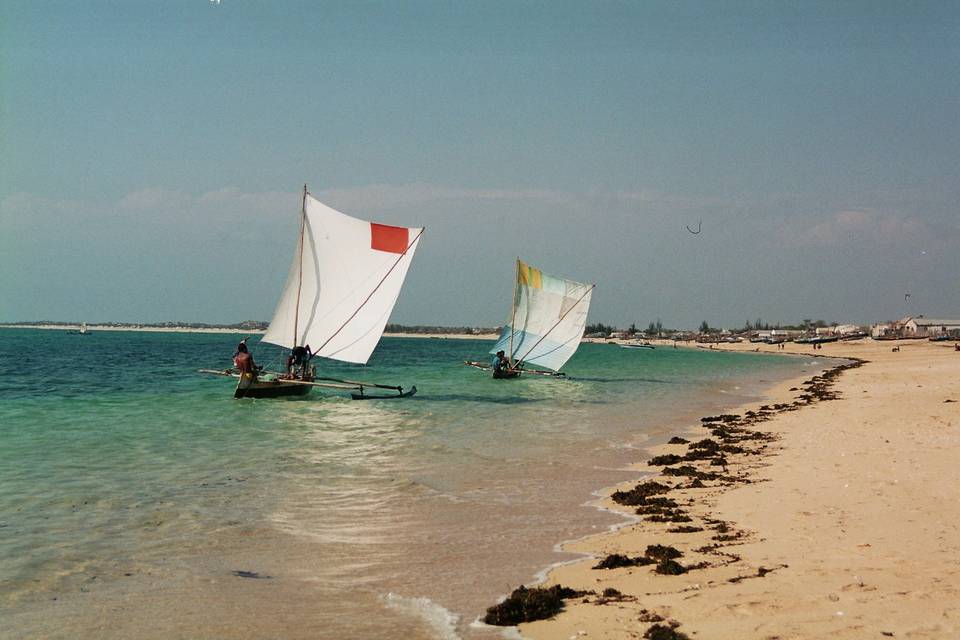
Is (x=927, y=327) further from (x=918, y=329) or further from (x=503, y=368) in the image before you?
(x=503, y=368)

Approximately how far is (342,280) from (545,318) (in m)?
19.3

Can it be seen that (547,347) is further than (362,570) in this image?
Yes

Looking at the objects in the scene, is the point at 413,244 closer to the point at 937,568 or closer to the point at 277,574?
the point at 277,574

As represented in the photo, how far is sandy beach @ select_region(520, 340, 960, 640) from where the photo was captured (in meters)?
6.17

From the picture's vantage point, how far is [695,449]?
1803 centimetres

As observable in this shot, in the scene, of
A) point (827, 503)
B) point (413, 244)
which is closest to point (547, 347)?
point (413, 244)

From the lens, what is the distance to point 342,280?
28172mm

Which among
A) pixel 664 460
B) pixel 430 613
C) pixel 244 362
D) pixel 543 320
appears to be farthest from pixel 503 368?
pixel 430 613

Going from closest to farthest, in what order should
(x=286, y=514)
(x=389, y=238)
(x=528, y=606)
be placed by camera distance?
(x=528, y=606) → (x=286, y=514) → (x=389, y=238)

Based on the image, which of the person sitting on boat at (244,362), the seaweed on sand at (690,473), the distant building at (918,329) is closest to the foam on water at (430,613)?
the seaweed on sand at (690,473)

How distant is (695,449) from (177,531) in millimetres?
12066

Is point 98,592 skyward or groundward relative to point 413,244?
groundward

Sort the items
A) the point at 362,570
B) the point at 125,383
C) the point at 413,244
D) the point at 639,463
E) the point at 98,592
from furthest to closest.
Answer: the point at 125,383 → the point at 413,244 → the point at 639,463 → the point at 362,570 → the point at 98,592

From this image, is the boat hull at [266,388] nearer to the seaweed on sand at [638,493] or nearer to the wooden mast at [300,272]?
the wooden mast at [300,272]
